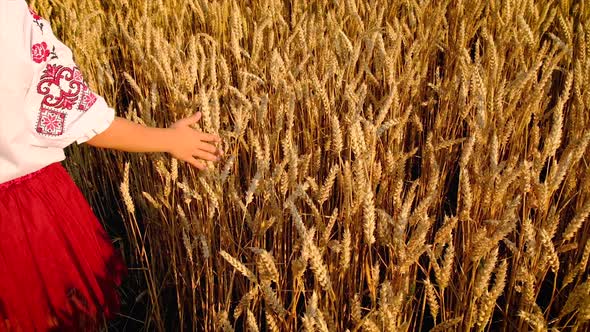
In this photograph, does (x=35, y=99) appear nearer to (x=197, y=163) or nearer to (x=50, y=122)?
(x=50, y=122)

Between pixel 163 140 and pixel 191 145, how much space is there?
0.17ft

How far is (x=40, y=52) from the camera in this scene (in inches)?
33.1

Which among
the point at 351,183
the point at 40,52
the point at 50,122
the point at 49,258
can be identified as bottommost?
the point at 49,258

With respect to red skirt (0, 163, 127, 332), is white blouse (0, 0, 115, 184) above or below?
above

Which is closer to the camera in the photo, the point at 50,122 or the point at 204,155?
the point at 50,122

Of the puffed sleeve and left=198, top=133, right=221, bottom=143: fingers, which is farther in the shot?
left=198, top=133, right=221, bottom=143: fingers

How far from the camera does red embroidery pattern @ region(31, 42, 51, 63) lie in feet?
2.73

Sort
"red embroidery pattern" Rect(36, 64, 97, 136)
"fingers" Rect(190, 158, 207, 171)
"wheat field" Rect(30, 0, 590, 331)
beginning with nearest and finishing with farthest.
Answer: "wheat field" Rect(30, 0, 590, 331), "red embroidery pattern" Rect(36, 64, 97, 136), "fingers" Rect(190, 158, 207, 171)

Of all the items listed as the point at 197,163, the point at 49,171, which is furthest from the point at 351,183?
the point at 49,171

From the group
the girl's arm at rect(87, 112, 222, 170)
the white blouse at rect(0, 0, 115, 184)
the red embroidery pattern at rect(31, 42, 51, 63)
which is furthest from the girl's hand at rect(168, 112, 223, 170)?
the red embroidery pattern at rect(31, 42, 51, 63)

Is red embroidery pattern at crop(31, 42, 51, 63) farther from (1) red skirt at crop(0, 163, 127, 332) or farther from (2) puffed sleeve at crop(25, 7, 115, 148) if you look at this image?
(1) red skirt at crop(0, 163, 127, 332)

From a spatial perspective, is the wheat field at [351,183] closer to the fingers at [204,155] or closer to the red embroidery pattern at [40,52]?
the fingers at [204,155]

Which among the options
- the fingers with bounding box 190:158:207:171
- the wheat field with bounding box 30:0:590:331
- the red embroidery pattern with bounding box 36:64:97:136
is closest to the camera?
the wheat field with bounding box 30:0:590:331

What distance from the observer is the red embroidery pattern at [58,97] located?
0.85m
